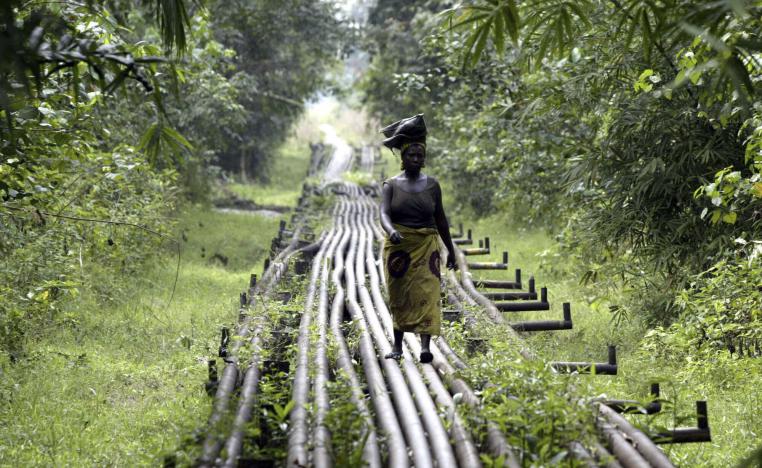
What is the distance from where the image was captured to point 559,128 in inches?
468

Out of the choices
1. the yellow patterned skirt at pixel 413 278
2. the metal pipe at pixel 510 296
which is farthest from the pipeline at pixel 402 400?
the metal pipe at pixel 510 296

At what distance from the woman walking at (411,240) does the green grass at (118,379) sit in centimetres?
163

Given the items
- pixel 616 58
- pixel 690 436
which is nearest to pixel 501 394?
pixel 690 436

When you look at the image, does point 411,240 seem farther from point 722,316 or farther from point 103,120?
point 103,120

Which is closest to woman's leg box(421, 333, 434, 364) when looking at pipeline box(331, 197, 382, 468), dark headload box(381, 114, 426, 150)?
pipeline box(331, 197, 382, 468)

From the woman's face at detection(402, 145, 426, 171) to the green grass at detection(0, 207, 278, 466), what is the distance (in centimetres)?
223

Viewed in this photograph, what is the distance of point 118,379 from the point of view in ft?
23.8

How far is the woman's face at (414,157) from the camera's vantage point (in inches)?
259

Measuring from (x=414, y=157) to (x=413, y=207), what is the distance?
1.23ft

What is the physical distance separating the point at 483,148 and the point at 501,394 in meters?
10.2

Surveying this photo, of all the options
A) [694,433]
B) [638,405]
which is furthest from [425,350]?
[694,433]

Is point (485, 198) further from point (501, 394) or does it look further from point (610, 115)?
point (501, 394)

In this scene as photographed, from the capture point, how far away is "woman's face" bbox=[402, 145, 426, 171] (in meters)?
6.59

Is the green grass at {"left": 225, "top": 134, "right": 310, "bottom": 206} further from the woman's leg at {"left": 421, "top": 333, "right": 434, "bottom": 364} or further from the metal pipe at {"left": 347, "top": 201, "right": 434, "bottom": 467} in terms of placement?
the woman's leg at {"left": 421, "top": 333, "right": 434, "bottom": 364}
